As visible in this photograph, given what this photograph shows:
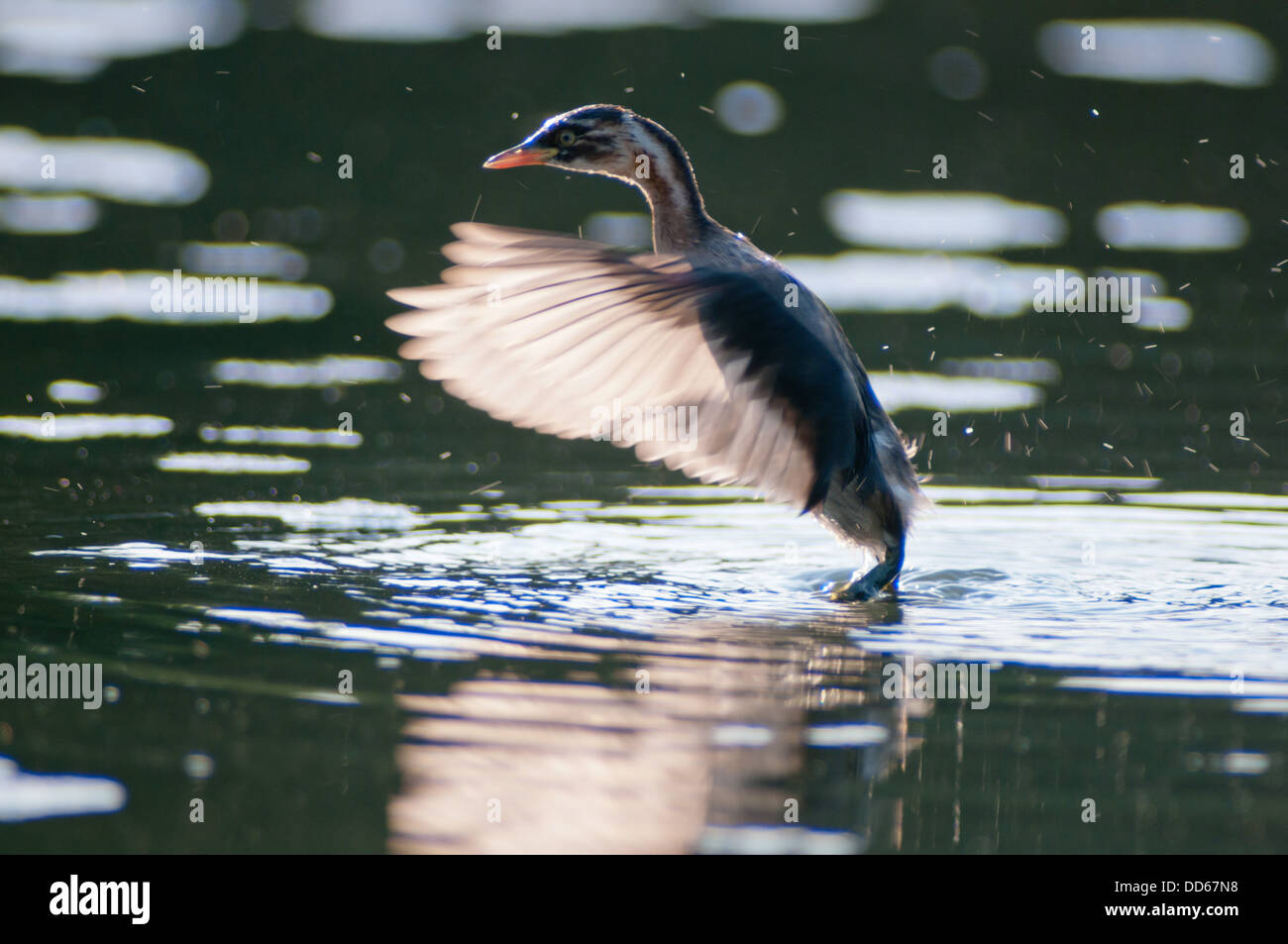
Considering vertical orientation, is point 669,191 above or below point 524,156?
below

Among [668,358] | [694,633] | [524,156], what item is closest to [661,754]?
[694,633]

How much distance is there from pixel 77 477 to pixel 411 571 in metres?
2.31

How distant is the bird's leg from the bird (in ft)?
0.04

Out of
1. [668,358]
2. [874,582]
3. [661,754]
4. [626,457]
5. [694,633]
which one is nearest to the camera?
[661,754]

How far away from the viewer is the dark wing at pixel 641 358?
5887 millimetres

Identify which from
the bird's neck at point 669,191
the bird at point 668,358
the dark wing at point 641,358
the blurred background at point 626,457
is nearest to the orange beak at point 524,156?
the bird at point 668,358

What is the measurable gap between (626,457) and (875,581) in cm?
274

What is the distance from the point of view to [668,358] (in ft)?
20.6

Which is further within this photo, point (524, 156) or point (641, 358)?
point (524, 156)

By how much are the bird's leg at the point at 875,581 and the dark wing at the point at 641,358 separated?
547 mm

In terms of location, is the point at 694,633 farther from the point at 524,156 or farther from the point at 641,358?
the point at 524,156

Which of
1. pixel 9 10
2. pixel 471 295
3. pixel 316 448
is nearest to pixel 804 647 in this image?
pixel 471 295

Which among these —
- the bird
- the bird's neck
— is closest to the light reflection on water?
the bird

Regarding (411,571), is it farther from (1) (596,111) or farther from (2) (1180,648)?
(2) (1180,648)
